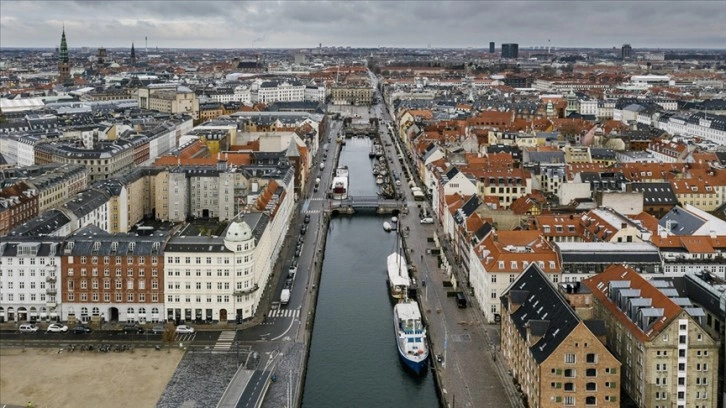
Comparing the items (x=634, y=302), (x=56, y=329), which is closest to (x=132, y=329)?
(x=56, y=329)

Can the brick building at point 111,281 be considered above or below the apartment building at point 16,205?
below

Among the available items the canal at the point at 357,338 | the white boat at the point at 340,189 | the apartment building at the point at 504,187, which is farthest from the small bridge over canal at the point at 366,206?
the apartment building at the point at 504,187

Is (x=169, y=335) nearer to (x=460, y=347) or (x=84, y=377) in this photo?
(x=84, y=377)

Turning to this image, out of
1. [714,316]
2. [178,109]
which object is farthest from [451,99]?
[714,316]

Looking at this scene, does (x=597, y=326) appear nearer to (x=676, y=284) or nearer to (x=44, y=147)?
(x=676, y=284)

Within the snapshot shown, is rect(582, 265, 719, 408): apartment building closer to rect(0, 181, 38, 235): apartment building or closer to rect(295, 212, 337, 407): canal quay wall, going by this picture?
rect(295, 212, 337, 407): canal quay wall

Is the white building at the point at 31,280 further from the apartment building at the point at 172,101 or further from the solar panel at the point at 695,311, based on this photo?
the apartment building at the point at 172,101
